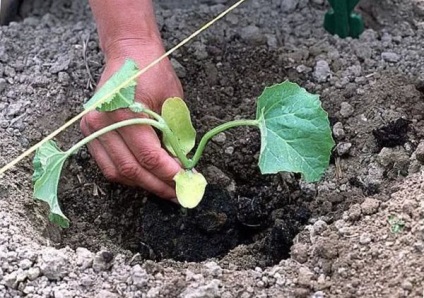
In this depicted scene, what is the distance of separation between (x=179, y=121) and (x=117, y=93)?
0.43ft

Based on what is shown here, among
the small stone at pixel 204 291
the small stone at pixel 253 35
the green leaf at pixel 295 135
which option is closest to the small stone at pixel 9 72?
the small stone at pixel 253 35

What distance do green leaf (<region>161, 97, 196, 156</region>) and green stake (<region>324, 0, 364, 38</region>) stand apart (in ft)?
1.73

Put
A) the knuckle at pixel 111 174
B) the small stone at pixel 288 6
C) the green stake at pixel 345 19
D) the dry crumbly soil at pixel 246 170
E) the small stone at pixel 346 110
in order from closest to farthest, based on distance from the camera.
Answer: the dry crumbly soil at pixel 246 170
the knuckle at pixel 111 174
the small stone at pixel 346 110
the green stake at pixel 345 19
the small stone at pixel 288 6

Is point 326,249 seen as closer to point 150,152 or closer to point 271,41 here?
point 150,152

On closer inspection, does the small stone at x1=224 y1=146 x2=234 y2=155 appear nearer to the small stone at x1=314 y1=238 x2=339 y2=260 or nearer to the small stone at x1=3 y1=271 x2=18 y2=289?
the small stone at x1=314 y1=238 x2=339 y2=260

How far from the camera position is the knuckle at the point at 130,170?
1.44 metres

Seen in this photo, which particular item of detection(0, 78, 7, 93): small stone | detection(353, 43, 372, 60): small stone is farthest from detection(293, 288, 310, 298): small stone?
detection(0, 78, 7, 93): small stone

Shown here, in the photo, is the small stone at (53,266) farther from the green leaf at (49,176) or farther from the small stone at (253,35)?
the small stone at (253,35)

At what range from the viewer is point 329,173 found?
1523mm

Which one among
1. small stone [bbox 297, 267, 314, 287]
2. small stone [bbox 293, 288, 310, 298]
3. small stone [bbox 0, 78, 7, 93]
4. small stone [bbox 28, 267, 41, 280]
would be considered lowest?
small stone [bbox 293, 288, 310, 298]

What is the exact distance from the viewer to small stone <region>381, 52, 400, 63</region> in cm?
173

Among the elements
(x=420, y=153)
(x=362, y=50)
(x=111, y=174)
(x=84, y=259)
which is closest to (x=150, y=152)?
(x=111, y=174)

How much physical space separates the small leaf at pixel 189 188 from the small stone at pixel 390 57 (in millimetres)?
560

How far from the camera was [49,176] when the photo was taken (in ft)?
4.34
